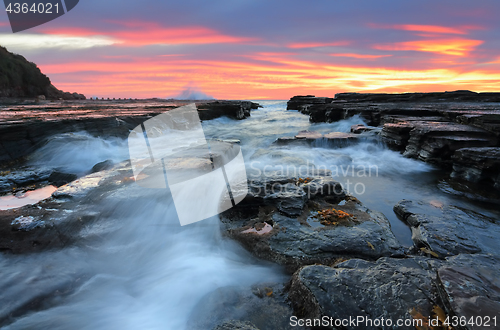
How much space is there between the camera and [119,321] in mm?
2344

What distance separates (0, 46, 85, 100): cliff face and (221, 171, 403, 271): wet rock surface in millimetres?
46470

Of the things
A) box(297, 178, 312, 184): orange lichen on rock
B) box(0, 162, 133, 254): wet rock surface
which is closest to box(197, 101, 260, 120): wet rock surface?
box(297, 178, 312, 184): orange lichen on rock

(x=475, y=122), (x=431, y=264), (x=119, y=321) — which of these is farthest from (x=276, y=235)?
(x=475, y=122)

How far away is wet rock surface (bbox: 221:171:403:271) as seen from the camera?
3.01 metres

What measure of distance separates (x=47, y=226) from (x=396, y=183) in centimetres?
755

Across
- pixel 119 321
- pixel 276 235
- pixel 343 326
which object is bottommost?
pixel 119 321

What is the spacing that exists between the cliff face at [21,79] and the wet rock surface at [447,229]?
160ft

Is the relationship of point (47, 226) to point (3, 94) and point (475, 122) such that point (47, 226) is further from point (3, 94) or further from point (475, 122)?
point (3, 94)

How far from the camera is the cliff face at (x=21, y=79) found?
34.0 meters

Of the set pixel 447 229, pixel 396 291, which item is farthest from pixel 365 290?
pixel 447 229

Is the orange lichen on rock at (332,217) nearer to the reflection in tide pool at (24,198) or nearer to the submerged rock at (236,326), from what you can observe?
the submerged rock at (236,326)

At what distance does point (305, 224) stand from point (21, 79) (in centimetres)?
5261

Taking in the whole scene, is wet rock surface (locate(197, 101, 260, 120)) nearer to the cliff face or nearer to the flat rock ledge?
the flat rock ledge

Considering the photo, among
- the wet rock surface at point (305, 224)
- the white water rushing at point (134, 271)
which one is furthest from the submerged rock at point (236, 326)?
the wet rock surface at point (305, 224)
